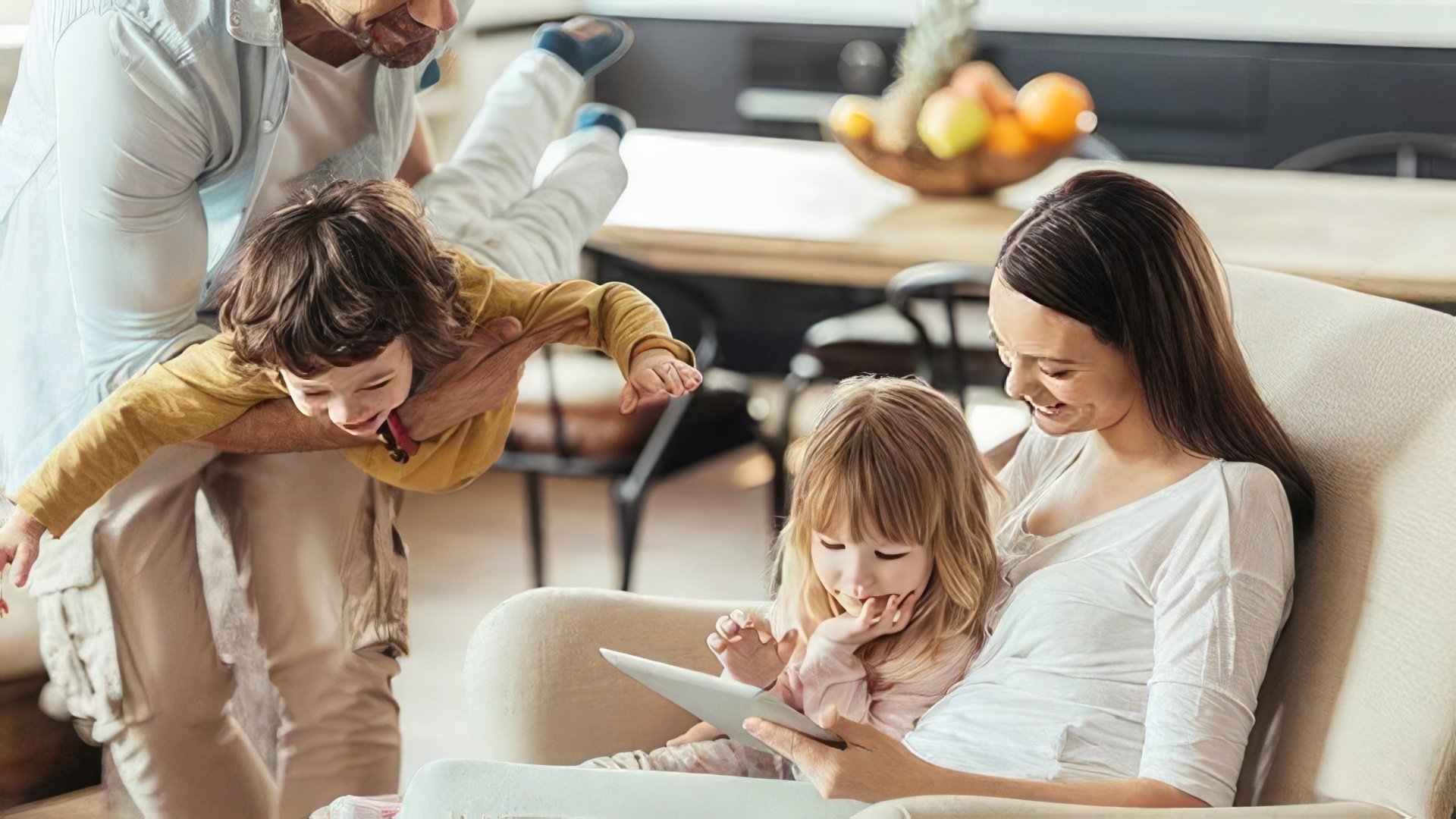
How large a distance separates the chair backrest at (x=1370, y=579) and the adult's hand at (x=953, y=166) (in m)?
1.24

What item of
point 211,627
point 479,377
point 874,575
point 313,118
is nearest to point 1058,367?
point 874,575

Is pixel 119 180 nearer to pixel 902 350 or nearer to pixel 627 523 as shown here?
pixel 627 523

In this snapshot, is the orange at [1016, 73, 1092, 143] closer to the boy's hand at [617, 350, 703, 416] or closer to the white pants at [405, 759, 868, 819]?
the boy's hand at [617, 350, 703, 416]

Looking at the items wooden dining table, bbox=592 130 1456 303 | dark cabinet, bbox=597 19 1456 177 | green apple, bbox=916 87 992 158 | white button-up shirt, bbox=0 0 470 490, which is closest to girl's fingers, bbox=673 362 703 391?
white button-up shirt, bbox=0 0 470 490

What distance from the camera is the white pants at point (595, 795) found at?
1062mm

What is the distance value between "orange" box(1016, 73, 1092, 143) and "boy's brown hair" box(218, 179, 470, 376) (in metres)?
1.55

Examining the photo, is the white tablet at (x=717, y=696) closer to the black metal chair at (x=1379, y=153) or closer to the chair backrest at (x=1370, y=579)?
the chair backrest at (x=1370, y=579)

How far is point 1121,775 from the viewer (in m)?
1.15

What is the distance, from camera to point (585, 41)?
52.8 inches

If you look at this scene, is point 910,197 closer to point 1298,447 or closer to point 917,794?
point 1298,447

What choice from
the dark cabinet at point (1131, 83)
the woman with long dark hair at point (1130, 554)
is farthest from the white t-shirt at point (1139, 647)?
the dark cabinet at point (1131, 83)

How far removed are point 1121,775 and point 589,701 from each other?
488mm

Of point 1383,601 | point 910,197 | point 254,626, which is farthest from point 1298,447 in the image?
point 910,197

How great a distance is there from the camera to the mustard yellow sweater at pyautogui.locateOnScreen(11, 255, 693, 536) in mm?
1127
